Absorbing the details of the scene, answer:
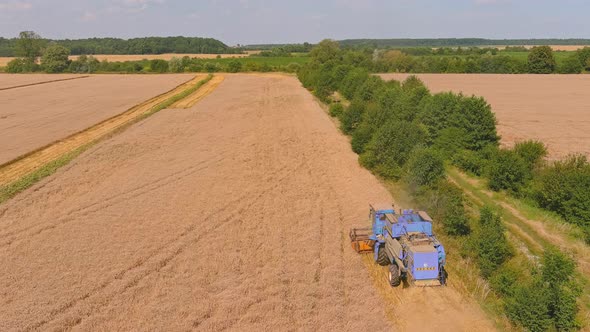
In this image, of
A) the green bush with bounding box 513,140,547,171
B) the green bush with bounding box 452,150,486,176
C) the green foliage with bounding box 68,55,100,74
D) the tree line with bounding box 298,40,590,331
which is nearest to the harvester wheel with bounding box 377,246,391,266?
the tree line with bounding box 298,40,590,331

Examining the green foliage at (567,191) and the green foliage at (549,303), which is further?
the green foliage at (567,191)

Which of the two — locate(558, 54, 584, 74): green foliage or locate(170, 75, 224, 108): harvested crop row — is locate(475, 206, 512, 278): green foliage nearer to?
locate(170, 75, 224, 108): harvested crop row

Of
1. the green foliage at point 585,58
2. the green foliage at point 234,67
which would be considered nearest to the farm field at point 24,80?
the green foliage at point 234,67

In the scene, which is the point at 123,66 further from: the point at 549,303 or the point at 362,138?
the point at 549,303

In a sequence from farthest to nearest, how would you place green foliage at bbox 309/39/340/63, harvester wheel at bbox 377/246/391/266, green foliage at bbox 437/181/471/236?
green foliage at bbox 309/39/340/63 → green foliage at bbox 437/181/471/236 → harvester wheel at bbox 377/246/391/266

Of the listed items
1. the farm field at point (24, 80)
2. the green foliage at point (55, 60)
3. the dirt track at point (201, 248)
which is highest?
the green foliage at point (55, 60)

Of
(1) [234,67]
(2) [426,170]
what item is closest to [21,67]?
(1) [234,67]

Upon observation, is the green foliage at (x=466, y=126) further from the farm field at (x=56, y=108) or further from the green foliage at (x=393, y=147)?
the farm field at (x=56, y=108)
